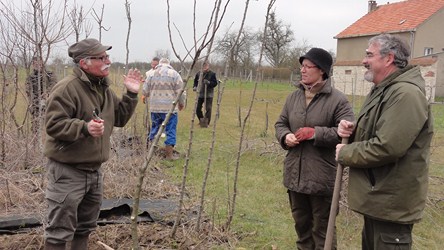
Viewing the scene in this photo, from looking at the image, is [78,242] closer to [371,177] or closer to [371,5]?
[371,177]

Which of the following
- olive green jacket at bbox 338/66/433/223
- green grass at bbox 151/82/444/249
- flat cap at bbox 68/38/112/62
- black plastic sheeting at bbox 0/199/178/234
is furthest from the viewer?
green grass at bbox 151/82/444/249

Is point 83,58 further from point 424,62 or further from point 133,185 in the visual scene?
point 424,62

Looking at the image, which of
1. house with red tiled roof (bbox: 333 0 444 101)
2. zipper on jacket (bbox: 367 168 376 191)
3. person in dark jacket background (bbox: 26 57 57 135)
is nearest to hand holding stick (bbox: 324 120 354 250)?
zipper on jacket (bbox: 367 168 376 191)

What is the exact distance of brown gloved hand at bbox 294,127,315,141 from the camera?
2823 mm

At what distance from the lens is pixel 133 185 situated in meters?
4.84

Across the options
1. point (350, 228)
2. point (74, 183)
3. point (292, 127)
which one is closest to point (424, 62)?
point (350, 228)

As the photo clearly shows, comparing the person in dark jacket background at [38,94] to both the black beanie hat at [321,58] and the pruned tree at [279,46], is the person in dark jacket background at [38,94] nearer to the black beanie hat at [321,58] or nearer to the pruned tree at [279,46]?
the black beanie hat at [321,58]

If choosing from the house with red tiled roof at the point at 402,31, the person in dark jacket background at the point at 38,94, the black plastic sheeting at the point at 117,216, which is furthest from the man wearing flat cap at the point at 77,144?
the house with red tiled roof at the point at 402,31

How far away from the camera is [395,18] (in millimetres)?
27250

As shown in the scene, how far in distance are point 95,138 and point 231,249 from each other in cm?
163

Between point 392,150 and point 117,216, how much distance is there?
267 centimetres

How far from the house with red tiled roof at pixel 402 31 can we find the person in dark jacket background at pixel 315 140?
19.7 meters

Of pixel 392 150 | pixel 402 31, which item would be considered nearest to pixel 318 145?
pixel 392 150

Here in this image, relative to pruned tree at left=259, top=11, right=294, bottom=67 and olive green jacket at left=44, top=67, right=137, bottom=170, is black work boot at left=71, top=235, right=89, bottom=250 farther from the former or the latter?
pruned tree at left=259, top=11, right=294, bottom=67
